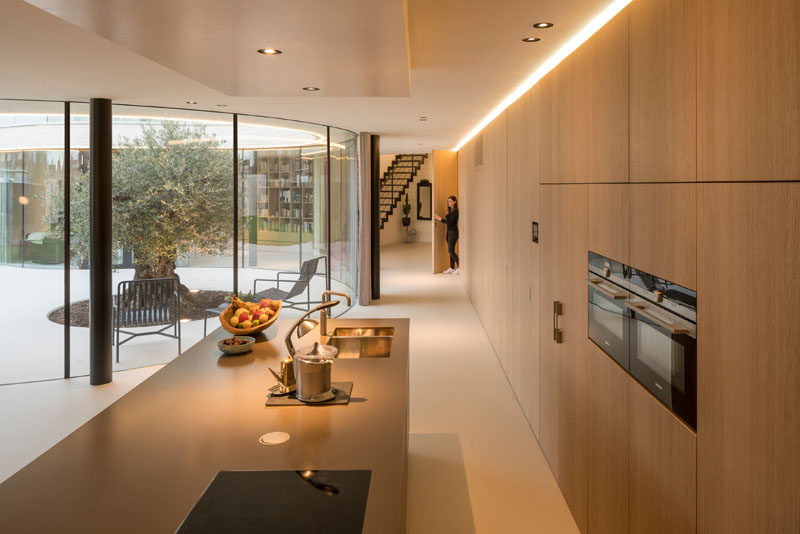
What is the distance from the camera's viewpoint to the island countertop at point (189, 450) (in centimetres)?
172

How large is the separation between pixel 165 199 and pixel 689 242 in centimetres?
557

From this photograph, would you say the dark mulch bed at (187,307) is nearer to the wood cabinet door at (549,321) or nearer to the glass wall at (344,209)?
the glass wall at (344,209)

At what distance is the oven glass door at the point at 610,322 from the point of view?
248 centimetres

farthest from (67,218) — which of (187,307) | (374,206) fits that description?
(374,206)

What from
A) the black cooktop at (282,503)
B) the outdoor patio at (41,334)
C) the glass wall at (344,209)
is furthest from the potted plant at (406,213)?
the black cooktop at (282,503)

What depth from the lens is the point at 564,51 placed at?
3777mm

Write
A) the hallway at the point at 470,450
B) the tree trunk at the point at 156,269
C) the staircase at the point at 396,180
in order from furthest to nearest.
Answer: the staircase at the point at 396,180
the tree trunk at the point at 156,269
the hallway at the point at 470,450

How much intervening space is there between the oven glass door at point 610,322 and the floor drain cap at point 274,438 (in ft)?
4.48

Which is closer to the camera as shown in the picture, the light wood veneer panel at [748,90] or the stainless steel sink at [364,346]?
the light wood veneer panel at [748,90]

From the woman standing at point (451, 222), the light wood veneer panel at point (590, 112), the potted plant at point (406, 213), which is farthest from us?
the potted plant at point (406, 213)

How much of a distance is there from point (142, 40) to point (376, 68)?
1287mm

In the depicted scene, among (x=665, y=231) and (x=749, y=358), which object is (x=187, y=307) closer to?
(x=665, y=231)

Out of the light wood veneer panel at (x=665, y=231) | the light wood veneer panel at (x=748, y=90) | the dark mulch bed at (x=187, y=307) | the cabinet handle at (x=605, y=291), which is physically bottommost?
the dark mulch bed at (x=187, y=307)

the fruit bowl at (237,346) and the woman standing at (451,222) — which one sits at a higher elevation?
the woman standing at (451,222)
